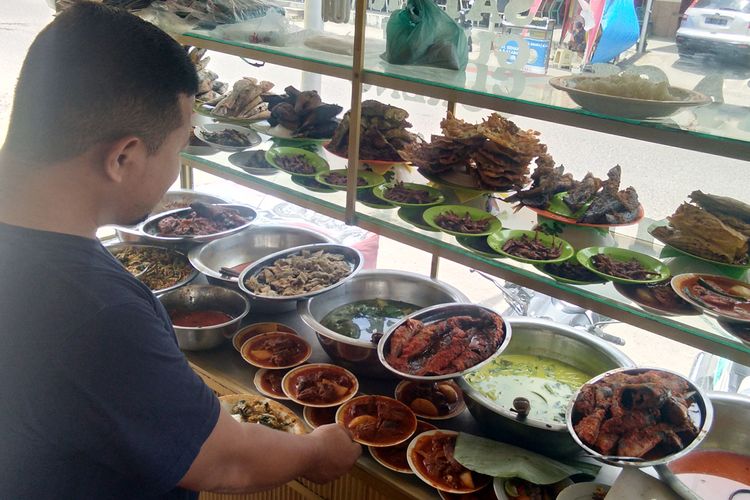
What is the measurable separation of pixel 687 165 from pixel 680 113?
20.2 feet

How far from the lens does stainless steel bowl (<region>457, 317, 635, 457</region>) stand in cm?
173

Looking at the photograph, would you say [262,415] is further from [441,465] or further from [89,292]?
[89,292]

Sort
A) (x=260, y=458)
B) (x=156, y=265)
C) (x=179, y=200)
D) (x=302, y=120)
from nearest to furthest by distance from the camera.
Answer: (x=260, y=458)
(x=302, y=120)
(x=156, y=265)
(x=179, y=200)

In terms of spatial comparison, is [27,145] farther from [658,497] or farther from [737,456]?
[737,456]

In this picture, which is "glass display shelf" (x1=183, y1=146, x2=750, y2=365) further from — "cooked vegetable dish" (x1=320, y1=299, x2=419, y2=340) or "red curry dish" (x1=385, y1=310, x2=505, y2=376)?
"cooked vegetable dish" (x1=320, y1=299, x2=419, y2=340)

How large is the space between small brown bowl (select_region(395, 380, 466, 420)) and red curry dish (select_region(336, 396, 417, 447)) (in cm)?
6

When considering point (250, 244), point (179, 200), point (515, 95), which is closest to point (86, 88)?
point (515, 95)

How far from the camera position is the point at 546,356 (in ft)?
7.11

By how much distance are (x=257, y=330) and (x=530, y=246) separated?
1.21m

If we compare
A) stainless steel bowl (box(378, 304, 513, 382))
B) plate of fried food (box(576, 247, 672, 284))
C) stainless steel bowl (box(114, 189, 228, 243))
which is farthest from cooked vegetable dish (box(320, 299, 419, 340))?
stainless steel bowl (box(114, 189, 228, 243))

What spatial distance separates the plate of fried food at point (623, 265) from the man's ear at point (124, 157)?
126 cm

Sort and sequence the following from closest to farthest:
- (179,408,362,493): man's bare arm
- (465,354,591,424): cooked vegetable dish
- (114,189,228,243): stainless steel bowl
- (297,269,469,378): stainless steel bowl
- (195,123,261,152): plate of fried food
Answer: (179,408,362,493): man's bare arm → (465,354,591,424): cooked vegetable dish → (297,269,469,378): stainless steel bowl → (195,123,261,152): plate of fried food → (114,189,228,243): stainless steel bowl

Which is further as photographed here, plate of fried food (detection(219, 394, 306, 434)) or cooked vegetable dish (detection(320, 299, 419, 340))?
cooked vegetable dish (detection(320, 299, 419, 340))

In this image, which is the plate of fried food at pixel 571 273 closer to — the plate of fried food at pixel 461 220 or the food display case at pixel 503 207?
the food display case at pixel 503 207
